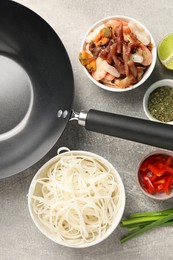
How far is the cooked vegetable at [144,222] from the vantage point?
1.43 meters

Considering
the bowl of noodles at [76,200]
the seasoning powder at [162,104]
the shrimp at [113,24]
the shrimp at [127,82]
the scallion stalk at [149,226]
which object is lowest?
the scallion stalk at [149,226]

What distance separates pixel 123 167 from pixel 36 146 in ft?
0.91

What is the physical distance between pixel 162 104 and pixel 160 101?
0.04 feet

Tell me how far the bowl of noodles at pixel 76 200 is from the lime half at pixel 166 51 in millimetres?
349

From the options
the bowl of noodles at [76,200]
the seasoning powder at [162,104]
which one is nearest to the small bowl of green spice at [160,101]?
the seasoning powder at [162,104]

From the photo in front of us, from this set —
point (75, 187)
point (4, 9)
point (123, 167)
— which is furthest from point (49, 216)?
point (4, 9)

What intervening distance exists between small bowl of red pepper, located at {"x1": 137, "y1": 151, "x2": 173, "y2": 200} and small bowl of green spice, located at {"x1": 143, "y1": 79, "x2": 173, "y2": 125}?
109 mm

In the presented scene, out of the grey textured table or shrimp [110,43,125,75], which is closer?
shrimp [110,43,125,75]

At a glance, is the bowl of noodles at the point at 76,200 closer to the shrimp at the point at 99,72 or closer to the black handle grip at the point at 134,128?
the black handle grip at the point at 134,128

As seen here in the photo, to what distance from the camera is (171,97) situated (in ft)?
4.77

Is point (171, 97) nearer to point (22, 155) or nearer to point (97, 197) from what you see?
point (97, 197)

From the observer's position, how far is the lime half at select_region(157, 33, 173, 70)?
1.44m

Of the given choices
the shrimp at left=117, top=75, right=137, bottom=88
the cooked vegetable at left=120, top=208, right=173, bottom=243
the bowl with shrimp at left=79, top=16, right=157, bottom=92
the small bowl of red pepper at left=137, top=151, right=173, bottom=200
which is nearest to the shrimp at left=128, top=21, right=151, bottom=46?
the bowl with shrimp at left=79, top=16, right=157, bottom=92

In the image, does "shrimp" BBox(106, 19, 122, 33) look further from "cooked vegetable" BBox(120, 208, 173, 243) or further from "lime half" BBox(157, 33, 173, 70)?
"cooked vegetable" BBox(120, 208, 173, 243)
